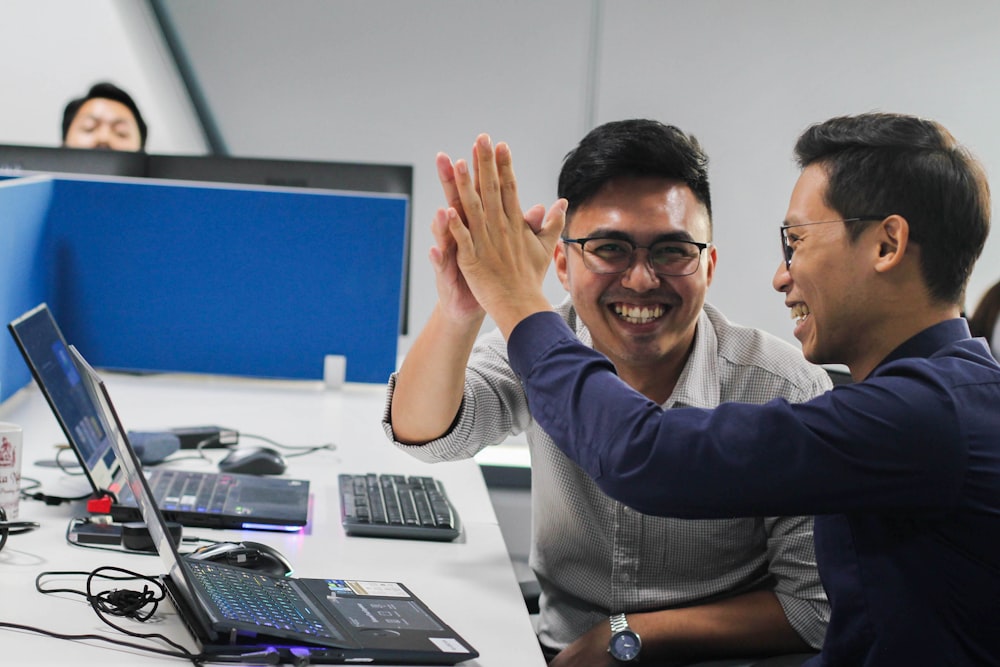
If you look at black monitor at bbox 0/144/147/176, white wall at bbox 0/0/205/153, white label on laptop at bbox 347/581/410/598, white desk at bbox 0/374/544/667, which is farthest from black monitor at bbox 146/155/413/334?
white wall at bbox 0/0/205/153

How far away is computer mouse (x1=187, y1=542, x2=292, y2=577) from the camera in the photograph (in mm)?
1354

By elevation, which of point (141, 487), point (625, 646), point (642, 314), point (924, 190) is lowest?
point (625, 646)

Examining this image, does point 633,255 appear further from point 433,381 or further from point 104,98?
point 104,98

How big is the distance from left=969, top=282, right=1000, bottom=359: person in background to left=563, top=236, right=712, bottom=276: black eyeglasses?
91 centimetres

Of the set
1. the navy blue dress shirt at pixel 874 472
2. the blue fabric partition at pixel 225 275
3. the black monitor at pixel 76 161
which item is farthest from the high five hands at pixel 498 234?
the black monitor at pixel 76 161

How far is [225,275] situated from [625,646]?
1514mm

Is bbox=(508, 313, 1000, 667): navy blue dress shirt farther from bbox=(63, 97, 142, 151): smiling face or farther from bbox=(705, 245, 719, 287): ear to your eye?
bbox=(63, 97, 142, 151): smiling face

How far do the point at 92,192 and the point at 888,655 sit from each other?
214 cm

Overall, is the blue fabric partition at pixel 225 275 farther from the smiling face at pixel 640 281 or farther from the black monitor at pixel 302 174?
the smiling face at pixel 640 281

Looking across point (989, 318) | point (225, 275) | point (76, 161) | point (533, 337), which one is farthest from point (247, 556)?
point (76, 161)

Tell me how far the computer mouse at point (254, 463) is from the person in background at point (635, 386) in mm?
299

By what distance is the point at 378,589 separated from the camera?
133 centimetres

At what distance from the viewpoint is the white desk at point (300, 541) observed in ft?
3.88

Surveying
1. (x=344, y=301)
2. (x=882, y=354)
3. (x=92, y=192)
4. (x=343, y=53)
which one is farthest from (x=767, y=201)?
(x=882, y=354)
